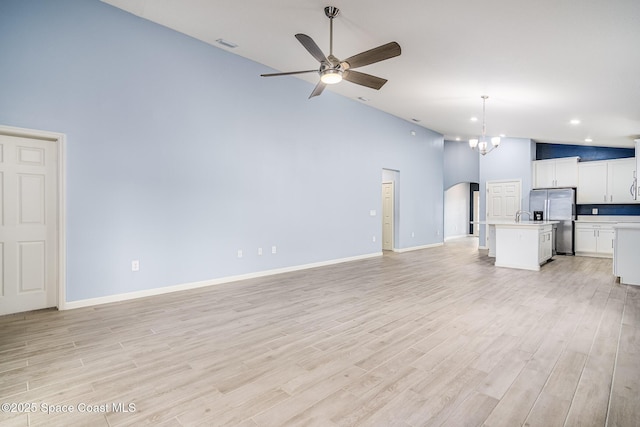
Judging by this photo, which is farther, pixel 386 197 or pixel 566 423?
pixel 386 197

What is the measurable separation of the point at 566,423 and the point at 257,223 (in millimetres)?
4604

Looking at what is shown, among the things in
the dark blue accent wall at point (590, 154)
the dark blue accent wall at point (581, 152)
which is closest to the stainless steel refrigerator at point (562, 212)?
the dark blue accent wall at point (590, 154)

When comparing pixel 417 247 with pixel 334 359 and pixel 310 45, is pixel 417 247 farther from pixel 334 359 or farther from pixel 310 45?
pixel 334 359

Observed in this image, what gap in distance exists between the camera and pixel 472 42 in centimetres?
394

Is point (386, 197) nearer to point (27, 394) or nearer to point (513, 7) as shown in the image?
point (513, 7)

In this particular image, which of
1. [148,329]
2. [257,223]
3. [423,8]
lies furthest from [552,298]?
[148,329]

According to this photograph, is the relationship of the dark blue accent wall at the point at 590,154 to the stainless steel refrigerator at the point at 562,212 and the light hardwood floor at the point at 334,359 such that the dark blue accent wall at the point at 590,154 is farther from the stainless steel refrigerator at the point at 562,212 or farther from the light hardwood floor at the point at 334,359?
the light hardwood floor at the point at 334,359

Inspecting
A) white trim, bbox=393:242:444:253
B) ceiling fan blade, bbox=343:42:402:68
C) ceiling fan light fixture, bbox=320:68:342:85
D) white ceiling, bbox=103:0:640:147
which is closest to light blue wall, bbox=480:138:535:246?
white trim, bbox=393:242:444:253

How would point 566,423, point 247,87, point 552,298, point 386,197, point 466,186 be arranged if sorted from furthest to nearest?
point 466,186 → point 386,197 → point 247,87 → point 552,298 → point 566,423

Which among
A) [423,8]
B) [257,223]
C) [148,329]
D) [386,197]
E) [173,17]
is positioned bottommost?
[148,329]

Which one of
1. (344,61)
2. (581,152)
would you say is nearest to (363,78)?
(344,61)

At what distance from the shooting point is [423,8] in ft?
11.3

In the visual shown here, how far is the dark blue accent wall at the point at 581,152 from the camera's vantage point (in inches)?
320

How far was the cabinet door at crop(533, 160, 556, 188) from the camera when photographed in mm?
8836
